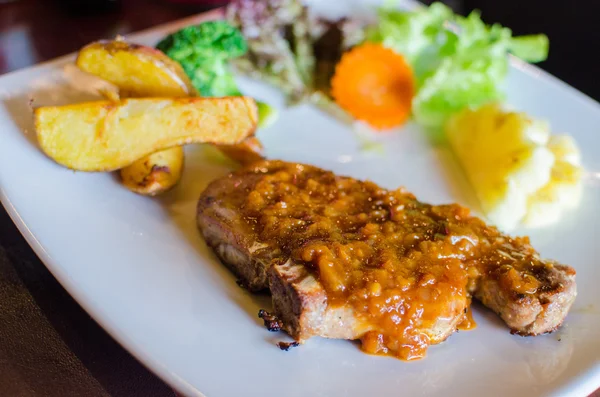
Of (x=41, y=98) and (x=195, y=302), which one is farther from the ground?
(x=41, y=98)

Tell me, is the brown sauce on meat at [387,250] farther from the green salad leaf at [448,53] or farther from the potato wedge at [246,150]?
the green salad leaf at [448,53]

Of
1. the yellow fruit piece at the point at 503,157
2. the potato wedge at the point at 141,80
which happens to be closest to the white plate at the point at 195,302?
the potato wedge at the point at 141,80

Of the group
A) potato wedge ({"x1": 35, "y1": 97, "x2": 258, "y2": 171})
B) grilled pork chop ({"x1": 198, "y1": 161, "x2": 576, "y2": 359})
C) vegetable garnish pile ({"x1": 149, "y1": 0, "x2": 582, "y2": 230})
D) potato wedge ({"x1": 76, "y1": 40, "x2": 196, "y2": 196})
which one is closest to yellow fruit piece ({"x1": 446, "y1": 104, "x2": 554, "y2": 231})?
vegetable garnish pile ({"x1": 149, "y1": 0, "x2": 582, "y2": 230})

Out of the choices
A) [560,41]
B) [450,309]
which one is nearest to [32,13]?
[450,309]

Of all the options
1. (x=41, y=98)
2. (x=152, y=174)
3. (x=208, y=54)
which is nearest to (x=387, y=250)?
(x=152, y=174)

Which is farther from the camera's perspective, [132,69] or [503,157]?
[503,157]

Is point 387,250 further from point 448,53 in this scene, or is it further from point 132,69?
point 448,53

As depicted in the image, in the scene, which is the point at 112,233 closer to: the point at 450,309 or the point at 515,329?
the point at 450,309
